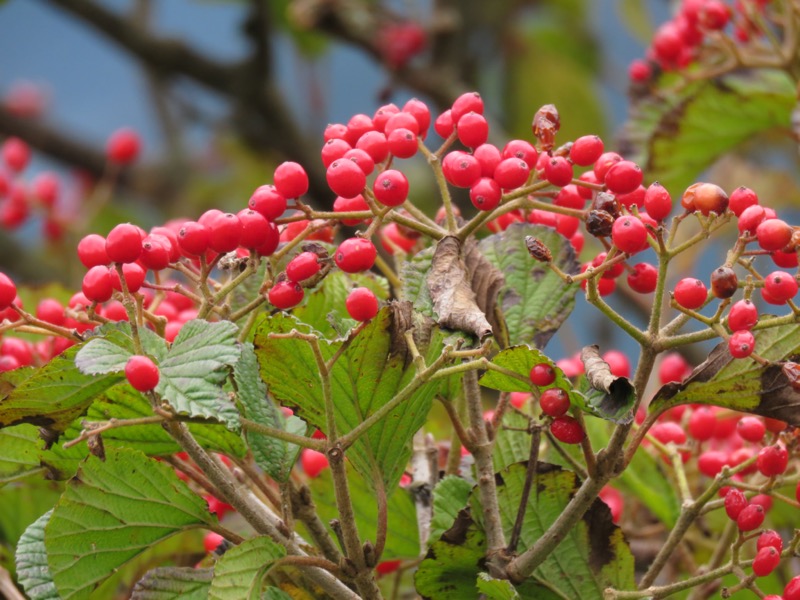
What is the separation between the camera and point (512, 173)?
1.04 meters

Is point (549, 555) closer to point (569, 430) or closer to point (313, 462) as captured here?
point (569, 430)

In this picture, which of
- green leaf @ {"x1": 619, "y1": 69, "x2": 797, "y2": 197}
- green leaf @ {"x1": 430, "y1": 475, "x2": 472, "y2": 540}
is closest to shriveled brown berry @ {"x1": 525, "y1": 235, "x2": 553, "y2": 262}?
green leaf @ {"x1": 430, "y1": 475, "x2": 472, "y2": 540}

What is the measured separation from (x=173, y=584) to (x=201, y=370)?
249 millimetres

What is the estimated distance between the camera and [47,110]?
6.98 meters

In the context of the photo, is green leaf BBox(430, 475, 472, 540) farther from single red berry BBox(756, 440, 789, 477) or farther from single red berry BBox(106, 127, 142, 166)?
single red berry BBox(106, 127, 142, 166)

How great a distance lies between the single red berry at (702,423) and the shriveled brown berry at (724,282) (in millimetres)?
460

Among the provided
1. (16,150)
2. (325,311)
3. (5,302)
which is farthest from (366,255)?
(16,150)

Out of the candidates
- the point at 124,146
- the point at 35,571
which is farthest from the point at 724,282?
the point at 124,146

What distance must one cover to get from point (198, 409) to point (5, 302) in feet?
1.04

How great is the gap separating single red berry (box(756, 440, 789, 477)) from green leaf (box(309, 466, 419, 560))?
0.41 metres

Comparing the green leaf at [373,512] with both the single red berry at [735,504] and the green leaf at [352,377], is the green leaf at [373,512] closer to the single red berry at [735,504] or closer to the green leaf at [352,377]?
the green leaf at [352,377]

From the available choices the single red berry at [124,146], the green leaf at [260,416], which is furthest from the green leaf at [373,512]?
the single red berry at [124,146]

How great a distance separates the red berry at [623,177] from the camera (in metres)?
1.04

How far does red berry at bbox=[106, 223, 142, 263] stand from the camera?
99 cm
